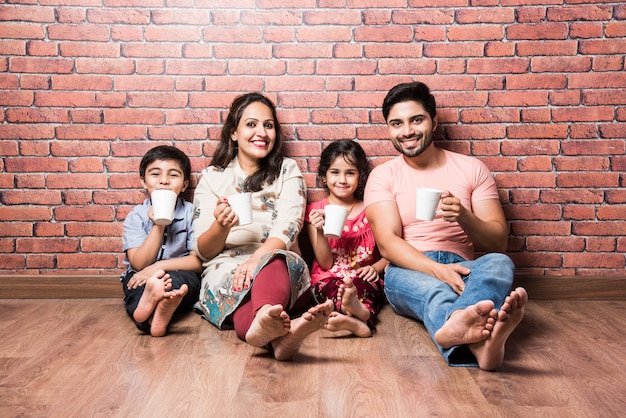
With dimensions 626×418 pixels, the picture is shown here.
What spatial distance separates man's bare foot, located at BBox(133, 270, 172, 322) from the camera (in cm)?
213

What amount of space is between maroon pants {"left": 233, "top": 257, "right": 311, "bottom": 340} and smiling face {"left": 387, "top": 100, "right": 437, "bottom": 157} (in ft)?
2.63

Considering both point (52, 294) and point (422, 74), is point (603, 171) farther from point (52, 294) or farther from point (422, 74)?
point (52, 294)

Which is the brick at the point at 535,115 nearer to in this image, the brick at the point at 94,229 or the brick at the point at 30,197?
the brick at the point at 94,229

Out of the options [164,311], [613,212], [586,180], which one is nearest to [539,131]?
[586,180]

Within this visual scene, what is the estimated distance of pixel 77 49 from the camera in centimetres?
282

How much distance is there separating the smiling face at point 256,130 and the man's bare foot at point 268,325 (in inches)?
36.4

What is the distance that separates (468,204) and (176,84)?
159 cm

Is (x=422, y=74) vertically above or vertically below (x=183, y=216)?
above

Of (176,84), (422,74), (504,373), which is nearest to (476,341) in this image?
(504,373)

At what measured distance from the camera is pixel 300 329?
1.82 metres

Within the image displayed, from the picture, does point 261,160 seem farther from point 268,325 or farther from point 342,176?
point 268,325

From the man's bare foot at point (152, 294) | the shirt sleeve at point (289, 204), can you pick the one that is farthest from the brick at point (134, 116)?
the man's bare foot at point (152, 294)

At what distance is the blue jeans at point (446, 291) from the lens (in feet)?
6.26

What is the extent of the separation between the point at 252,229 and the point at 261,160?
0.37 meters
